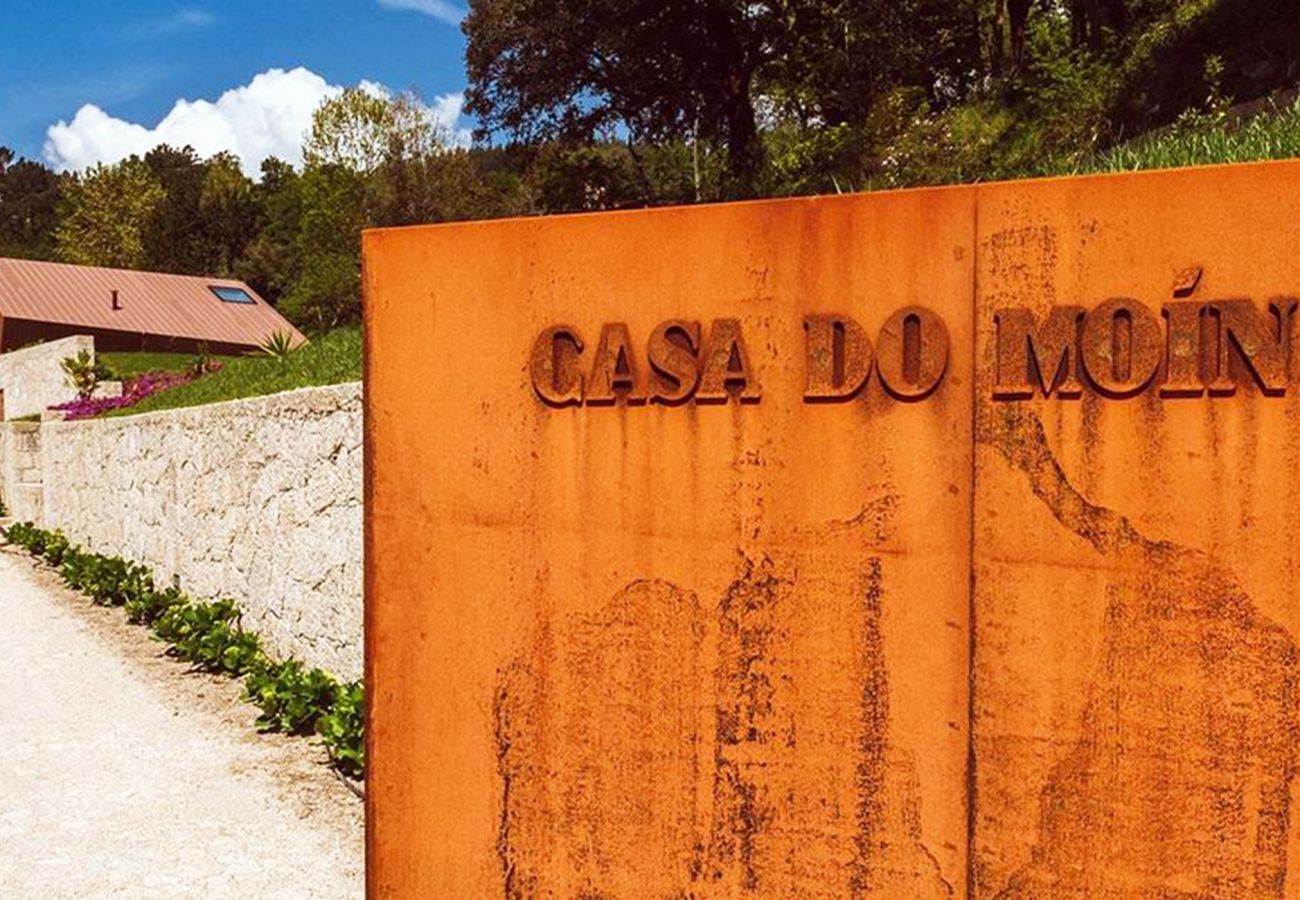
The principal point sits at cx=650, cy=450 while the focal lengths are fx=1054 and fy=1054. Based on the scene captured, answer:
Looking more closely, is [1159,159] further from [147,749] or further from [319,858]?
[147,749]

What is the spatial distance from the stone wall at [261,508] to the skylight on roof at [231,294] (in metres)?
27.2

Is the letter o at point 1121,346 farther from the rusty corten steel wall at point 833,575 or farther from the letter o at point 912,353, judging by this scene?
Answer: the letter o at point 912,353

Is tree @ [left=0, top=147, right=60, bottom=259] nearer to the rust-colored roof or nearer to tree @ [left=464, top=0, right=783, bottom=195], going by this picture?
the rust-colored roof

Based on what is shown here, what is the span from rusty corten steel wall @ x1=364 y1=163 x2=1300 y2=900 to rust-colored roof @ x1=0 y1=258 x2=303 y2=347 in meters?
31.0

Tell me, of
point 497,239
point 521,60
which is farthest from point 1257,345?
point 521,60

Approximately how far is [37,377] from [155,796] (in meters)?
21.8

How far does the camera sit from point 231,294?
37250mm

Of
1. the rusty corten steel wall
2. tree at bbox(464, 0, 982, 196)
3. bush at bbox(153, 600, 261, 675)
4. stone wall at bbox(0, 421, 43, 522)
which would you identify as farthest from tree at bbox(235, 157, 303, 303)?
the rusty corten steel wall

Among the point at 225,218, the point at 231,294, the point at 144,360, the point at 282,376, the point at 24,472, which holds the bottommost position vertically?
the point at 24,472

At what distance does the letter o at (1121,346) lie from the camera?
2156 mm

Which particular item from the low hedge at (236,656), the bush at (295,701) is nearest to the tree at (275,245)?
the low hedge at (236,656)

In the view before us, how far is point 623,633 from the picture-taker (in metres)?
2.53

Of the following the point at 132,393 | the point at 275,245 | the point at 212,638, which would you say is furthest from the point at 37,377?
the point at 275,245

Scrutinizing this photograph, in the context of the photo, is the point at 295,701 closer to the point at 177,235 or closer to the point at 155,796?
the point at 155,796
